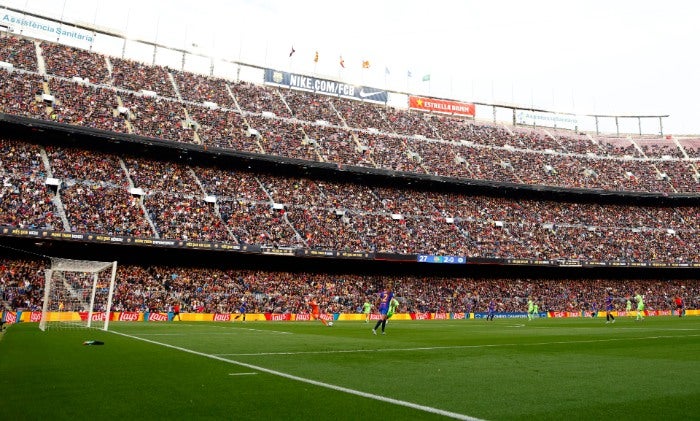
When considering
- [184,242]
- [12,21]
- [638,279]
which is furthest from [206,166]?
[638,279]

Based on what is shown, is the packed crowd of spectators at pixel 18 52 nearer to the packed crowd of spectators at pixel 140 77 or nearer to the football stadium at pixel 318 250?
the football stadium at pixel 318 250

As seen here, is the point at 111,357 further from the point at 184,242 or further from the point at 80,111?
the point at 80,111

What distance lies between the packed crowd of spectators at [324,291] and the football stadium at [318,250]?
0.65 ft

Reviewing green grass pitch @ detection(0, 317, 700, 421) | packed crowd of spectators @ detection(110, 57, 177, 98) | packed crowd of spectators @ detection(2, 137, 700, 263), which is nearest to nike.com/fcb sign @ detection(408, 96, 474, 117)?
packed crowd of spectators @ detection(2, 137, 700, 263)

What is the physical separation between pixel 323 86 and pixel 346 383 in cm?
5772

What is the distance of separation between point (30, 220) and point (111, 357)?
2708 cm

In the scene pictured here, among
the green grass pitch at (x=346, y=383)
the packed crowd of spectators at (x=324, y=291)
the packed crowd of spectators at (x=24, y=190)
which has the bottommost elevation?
the green grass pitch at (x=346, y=383)

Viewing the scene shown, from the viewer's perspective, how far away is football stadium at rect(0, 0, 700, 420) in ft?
26.3

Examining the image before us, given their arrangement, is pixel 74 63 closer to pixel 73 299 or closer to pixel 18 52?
pixel 18 52

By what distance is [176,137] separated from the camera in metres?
43.4

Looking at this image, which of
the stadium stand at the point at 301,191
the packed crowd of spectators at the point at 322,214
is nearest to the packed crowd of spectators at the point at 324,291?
the stadium stand at the point at 301,191

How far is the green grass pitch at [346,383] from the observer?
613cm

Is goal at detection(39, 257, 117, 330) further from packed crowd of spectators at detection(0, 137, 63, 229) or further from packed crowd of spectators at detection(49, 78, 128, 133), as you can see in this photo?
packed crowd of spectators at detection(49, 78, 128, 133)

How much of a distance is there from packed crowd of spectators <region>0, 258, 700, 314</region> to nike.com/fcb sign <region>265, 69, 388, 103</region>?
2742 centimetres
